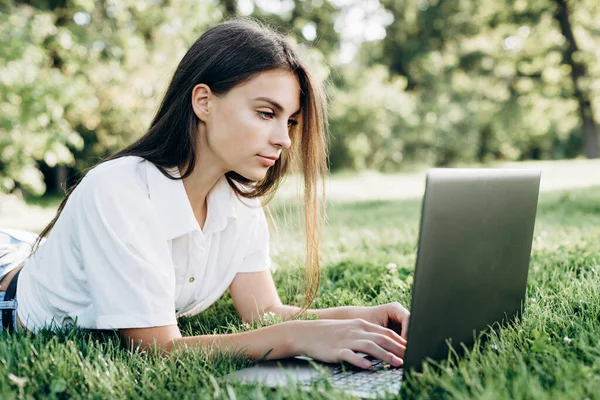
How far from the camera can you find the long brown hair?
2.32 meters

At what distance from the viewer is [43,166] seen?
1950 cm

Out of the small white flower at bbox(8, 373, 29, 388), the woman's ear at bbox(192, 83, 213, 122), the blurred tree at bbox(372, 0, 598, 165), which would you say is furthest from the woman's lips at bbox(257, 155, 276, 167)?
the blurred tree at bbox(372, 0, 598, 165)

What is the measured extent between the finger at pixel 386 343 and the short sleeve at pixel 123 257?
0.74 m

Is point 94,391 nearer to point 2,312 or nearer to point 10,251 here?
point 2,312

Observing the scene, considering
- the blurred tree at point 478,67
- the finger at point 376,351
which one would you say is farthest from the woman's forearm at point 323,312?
the blurred tree at point 478,67

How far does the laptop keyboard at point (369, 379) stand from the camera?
5.22 feet

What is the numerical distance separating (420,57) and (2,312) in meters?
27.5

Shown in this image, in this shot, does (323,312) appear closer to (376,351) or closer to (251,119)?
(376,351)

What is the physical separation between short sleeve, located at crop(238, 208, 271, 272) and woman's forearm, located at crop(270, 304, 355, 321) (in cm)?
22

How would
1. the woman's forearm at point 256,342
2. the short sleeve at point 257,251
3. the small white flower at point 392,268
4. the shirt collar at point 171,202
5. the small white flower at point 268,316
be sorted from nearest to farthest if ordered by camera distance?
the woman's forearm at point 256,342, the shirt collar at point 171,202, the small white flower at point 268,316, the short sleeve at point 257,251, the small white flower at point 392,268

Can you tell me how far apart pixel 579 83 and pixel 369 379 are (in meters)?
24.5

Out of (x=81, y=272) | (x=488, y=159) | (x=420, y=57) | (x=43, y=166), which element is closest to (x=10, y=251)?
(x=81, y=272)

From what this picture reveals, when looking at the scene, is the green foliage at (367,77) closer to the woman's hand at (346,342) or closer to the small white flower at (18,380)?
the small white flower at (18,380)

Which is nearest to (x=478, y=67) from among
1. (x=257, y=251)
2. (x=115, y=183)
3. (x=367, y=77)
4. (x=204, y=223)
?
(x=367, y=77)
